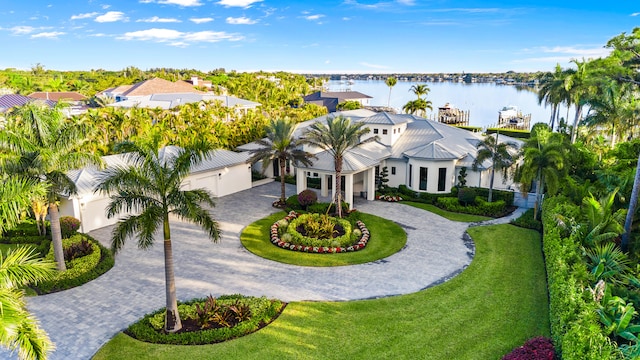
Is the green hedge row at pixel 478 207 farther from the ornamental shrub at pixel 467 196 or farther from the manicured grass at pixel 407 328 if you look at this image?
the manicured grass at pixel 407 328

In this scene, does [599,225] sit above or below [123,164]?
below

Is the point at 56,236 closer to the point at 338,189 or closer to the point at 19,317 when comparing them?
the point at 19,317

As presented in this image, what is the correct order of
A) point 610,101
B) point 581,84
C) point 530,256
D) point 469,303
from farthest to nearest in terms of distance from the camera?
1. point 581,84
2. point 610,101
3. point 530,256
4. point 469,303

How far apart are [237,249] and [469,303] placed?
462 inches

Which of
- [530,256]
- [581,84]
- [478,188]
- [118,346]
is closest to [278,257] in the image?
[118,346]

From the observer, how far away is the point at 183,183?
2916cm

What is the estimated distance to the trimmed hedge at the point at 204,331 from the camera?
14.0 m

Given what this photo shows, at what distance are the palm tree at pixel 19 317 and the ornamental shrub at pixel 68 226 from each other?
15557 millimetres

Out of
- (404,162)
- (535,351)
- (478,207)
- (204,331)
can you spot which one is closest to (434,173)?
(404,162)

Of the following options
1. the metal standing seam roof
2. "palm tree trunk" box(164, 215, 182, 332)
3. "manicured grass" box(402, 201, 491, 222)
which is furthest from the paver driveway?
the metal standing seam roof

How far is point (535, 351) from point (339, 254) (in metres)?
10.7

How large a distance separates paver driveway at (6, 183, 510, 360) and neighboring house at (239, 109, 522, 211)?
6624 mm

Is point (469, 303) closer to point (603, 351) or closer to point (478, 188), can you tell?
point (603, 351)

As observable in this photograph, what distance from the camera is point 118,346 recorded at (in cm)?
1373
